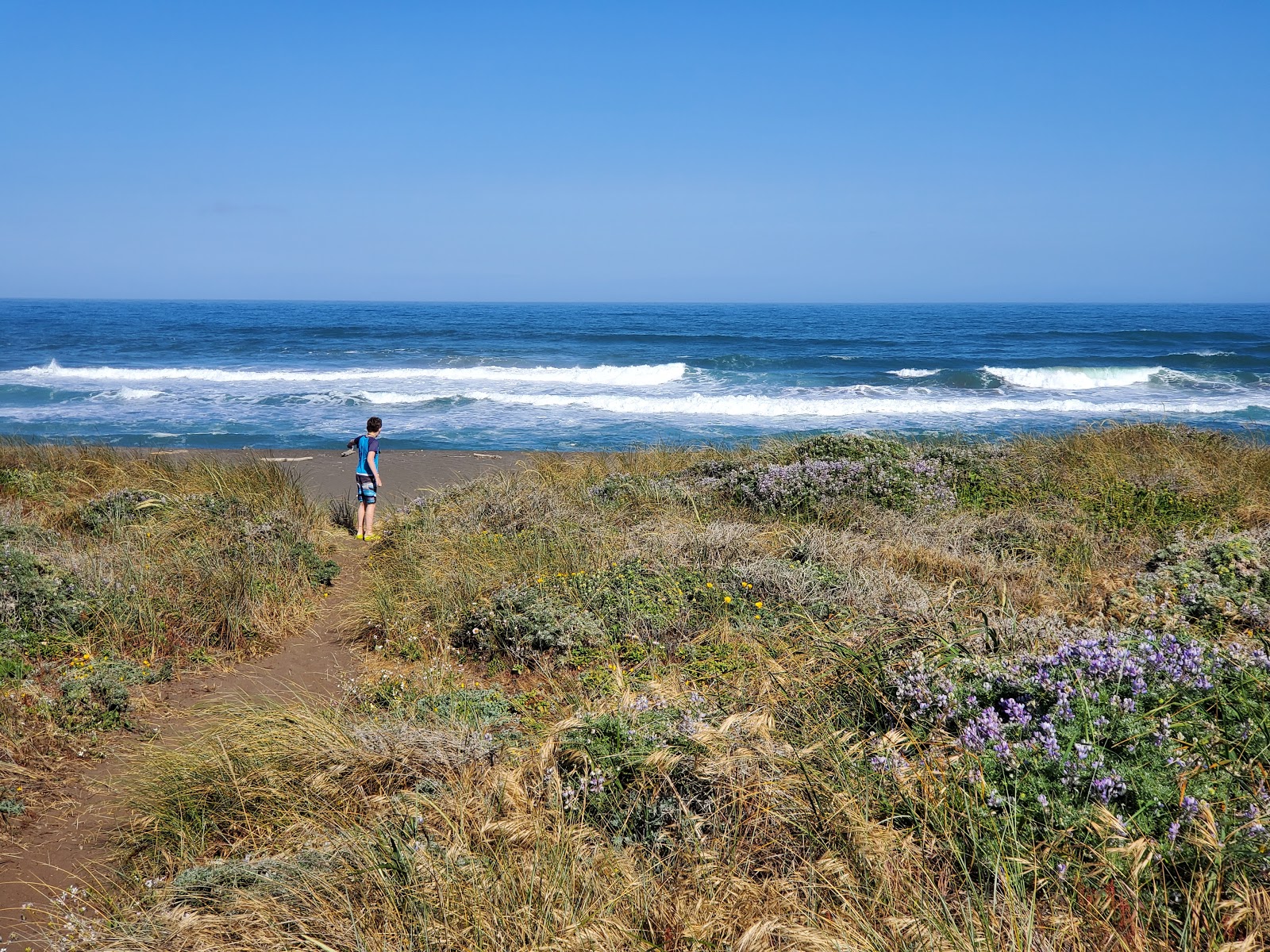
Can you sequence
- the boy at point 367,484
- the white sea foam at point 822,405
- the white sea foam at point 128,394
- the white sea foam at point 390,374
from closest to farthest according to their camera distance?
the boy at point 367,484 < the white sea foam at point 822,405 < the white sea foam at point 128,394 < the white sea foam at point 390,374

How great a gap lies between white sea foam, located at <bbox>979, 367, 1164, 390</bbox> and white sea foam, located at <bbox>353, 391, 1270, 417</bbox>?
393 centimetres

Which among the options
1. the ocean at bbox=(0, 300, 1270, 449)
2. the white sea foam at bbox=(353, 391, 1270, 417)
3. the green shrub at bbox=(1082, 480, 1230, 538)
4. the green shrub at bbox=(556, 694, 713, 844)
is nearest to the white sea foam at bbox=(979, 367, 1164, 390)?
the ocean at bbox=(0, 300, 1270, 449)

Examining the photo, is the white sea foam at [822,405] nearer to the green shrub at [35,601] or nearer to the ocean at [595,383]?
the ocean at [595,383]

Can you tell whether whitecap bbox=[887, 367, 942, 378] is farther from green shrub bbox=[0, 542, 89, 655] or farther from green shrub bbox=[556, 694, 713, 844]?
green shrub bbox=[556, 694, 713, 844]

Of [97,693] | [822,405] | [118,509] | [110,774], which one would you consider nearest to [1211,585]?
[110,774]

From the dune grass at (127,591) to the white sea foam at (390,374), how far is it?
77.5 ft

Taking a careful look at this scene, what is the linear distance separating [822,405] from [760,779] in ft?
80.6

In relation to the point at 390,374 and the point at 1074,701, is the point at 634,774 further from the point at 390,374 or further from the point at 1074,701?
the point at 390,374

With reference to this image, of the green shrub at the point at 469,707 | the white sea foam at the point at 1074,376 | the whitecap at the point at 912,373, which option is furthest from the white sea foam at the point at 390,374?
the green shrub at the point at 469,707

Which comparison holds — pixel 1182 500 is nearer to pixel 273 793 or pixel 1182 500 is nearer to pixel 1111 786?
pixel 1111 786

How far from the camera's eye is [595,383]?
33312 millimetres

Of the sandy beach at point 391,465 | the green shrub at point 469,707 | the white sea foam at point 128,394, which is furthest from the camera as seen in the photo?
the white sea foam at point 128,394

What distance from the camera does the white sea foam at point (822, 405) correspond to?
2583 centimetres

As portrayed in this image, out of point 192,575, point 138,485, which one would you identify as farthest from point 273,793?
point 138,485
